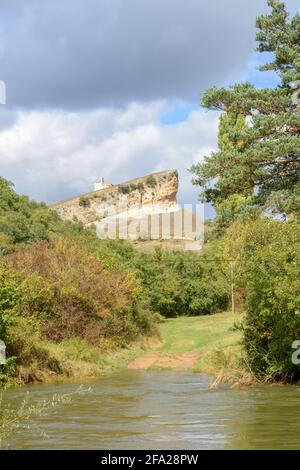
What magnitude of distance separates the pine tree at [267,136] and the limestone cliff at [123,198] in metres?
85.7

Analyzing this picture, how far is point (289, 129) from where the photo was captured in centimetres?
2466

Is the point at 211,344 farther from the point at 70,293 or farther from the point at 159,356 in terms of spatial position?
the point at 70,293

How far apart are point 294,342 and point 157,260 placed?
43.7m

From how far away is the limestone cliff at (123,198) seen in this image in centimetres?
11644

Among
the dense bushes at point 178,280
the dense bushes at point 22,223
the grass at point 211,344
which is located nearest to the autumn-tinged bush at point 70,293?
the grass at point 211,344

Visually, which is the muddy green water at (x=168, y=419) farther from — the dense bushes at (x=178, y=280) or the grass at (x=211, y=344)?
the dense bushes at (x=178, y=280)

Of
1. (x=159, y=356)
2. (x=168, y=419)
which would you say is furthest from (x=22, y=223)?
(x=168, y=419)

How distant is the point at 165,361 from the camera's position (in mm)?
41125

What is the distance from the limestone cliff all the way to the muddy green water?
281ft

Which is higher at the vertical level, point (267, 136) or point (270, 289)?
point (267, 136)

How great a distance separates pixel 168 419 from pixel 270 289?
6.85m

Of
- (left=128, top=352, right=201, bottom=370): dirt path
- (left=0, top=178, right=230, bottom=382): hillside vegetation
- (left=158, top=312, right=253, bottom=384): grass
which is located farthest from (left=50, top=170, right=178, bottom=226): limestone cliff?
(left=128, top=352, right=201, bottom=370): dirt path

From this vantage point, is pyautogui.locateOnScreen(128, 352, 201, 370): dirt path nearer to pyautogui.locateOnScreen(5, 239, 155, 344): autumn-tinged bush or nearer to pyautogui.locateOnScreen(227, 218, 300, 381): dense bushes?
pyautogui.locateOnScreen(5, 239, 155, 344): autumn-tinged bush

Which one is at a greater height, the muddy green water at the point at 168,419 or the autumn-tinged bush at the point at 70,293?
the autumn-tinged bush at the point at 70,293
